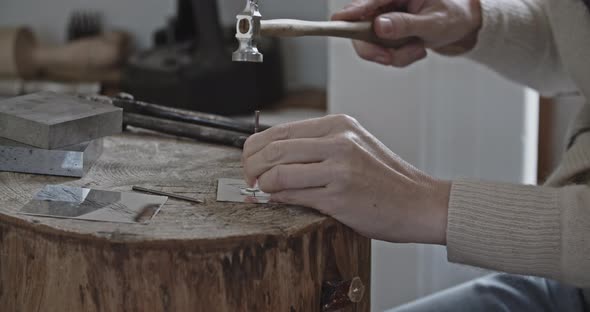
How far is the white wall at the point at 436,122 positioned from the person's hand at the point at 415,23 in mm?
466

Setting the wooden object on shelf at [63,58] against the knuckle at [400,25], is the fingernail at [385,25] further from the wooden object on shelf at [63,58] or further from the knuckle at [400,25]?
the wooden object on shelf at [63,58]

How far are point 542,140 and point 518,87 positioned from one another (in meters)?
0.67

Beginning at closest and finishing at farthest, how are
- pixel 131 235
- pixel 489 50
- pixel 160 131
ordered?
pixel 131 235
pixel 160 131
pixel 489 50

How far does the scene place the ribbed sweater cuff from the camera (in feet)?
2.74

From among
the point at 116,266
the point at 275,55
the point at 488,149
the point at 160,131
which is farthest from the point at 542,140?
the point at 116,266

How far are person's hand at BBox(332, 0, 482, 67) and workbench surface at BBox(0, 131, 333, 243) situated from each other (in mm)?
279

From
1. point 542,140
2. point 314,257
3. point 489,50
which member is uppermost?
point 489,50

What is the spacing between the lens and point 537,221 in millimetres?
840

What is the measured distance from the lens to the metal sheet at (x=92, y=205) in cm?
79

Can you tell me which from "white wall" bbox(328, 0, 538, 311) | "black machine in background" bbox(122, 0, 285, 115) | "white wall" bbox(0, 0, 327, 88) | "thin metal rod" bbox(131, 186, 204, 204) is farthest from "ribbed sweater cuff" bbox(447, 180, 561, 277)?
"white wall" bbox(0, 0, 327, 88)

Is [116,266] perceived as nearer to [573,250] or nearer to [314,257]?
[314,257]

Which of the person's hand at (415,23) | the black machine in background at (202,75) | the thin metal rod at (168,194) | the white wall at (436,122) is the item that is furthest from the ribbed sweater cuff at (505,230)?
the black machine in background at (202,75)

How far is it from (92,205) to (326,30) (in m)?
0.39

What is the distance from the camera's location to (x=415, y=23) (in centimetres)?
116
